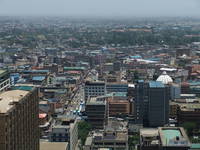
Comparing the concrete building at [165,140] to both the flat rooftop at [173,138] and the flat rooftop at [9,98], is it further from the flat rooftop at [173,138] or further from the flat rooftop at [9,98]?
the flat rooftop at [9,98]

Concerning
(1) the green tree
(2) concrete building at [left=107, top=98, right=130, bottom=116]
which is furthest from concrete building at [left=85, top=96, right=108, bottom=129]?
(2) concrete building at [left=107, top=98, right=130, bottom=116]

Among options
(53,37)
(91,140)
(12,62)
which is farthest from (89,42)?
(91,140)

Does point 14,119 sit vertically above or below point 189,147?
above

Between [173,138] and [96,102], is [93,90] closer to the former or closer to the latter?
[96,102]

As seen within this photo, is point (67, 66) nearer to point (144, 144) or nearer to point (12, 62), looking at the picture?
point (12, 62)

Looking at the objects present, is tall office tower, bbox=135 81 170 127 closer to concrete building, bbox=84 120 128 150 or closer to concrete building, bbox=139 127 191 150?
concrete building, bbox=139 127 191 150

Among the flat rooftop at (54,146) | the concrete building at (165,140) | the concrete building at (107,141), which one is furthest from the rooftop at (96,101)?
the flat rooftop at (54,146)

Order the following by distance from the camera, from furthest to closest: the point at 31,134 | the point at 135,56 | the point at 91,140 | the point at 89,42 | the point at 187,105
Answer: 1. the point at 89,42
2. the point at 135,56
3. the point at 187,105
4. the point at 91,140
5. the point at 31,134

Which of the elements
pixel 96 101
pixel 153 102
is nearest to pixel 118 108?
pixel 96 101
